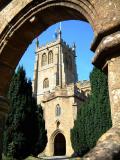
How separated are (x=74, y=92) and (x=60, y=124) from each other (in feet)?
13.8

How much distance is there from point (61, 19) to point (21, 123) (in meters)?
14.1

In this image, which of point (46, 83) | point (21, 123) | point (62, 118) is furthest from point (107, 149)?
point (46, 83)

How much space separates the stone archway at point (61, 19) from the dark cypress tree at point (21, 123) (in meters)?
12.4

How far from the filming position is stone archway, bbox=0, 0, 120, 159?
8.77 ft

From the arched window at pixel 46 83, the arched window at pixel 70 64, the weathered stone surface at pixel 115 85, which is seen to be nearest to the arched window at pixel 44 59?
the arched window at pixel 46 83

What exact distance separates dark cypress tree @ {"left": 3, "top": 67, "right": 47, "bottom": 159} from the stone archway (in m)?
12.4

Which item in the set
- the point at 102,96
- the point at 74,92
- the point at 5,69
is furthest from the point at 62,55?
the point at 5,69

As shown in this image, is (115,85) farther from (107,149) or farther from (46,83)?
(46,83)

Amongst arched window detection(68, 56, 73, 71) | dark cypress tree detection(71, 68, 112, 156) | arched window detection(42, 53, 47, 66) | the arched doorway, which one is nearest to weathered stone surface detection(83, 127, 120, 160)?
dark cypress tree detection(71, 68, 112, 156)

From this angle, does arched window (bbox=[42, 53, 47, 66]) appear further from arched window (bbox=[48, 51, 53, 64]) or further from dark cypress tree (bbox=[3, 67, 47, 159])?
dark cypress tree (bbox=[3, 67, 47, 159])

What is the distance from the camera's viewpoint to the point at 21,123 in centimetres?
1769

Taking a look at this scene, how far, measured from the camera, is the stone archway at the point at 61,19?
8.77 ft

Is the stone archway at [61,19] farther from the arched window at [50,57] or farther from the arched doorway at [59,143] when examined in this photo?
the arched window at [50,57]

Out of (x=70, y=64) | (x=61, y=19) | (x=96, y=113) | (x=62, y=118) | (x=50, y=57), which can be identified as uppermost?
(x=50, y=57)
